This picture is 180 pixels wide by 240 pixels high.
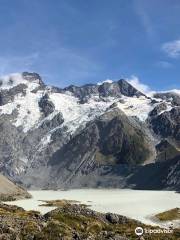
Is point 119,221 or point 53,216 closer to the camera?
point 53,216

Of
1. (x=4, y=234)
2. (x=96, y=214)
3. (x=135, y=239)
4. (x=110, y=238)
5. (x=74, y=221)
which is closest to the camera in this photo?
(x=4, y=234)

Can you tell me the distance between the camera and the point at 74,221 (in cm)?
8588

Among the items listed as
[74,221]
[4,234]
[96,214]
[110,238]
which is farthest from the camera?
[96,214]

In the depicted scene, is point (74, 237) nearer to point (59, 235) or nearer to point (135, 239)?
point (59, 235)

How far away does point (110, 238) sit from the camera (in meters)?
62.8

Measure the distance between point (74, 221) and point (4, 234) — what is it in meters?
28.1

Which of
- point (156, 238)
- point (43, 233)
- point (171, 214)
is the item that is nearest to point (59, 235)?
point (43, 233)

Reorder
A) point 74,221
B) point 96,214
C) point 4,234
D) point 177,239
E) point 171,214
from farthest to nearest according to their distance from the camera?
1. point 171,214
2. point 96,214
3. point 74,221
4. point 177,239
5. point 4,234

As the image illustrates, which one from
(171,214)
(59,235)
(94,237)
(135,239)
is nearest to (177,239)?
(135,239)

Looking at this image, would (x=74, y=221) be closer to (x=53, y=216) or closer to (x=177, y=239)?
(x=53, y=216)

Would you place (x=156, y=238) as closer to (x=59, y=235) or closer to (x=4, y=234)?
(x=59, y=235)

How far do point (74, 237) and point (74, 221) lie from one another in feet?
81.9

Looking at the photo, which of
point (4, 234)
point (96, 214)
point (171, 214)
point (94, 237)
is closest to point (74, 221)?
point (96, 214)

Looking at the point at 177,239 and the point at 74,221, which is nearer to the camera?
the point at 177,239
